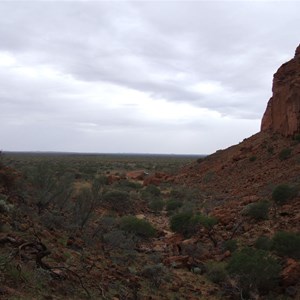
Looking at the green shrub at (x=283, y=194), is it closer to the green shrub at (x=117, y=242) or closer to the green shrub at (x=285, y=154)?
the green shrub at (x=117, y=242)

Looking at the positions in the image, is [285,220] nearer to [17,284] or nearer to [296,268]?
[296,268]

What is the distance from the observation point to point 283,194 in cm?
Result: 1720

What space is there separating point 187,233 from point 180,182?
20.0 m

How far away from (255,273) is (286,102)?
26.5 m

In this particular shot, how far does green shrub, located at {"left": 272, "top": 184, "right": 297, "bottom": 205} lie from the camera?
17094 mm

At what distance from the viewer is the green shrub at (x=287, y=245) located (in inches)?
434

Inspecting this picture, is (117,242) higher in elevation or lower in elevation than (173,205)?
higher

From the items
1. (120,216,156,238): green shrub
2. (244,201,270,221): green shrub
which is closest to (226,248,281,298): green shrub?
(120,216,156,238): green shrub

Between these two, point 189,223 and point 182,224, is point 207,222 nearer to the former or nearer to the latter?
point 189,223

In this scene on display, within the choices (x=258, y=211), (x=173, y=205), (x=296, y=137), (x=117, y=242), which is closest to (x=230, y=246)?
(x=258, y=211)

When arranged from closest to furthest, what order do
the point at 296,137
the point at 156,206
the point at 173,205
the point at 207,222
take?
the point at 207,222 < the point at 173,205 < the point at 156,206 < the point at 296,137

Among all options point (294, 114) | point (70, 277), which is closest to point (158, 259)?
point (70, 277)

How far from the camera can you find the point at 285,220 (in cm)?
1471

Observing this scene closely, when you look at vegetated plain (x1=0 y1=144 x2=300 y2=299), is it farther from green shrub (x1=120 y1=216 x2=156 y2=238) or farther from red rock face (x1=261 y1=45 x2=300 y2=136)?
red rock face (x1=261 y1=45 x2=300 y2=136)
